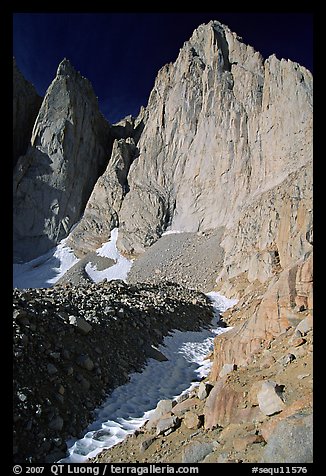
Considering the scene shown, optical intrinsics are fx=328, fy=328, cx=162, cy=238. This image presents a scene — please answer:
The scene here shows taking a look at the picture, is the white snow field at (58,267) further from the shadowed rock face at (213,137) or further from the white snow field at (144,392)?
the white snow field at (144,392)

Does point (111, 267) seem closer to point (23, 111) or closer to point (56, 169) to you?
point (56, 169)

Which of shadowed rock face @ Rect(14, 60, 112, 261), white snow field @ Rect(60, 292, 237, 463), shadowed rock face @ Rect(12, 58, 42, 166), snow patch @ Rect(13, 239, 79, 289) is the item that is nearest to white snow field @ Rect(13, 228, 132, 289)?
snow patch @ Rect(13, 239, 79, 289)

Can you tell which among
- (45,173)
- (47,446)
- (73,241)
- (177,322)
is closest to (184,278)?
(177,322)

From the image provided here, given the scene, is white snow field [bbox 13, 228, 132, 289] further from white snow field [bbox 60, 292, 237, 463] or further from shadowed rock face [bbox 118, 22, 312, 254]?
white snow field [bbox 60, 292, 237, 463]

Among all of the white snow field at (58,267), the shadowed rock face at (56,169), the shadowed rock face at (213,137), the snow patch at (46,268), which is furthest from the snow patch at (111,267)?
the shadowed rock face at (56,169)

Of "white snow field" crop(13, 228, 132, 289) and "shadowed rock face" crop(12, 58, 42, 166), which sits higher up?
"shadowed rock face" crop(12, 58, 42, 166)
